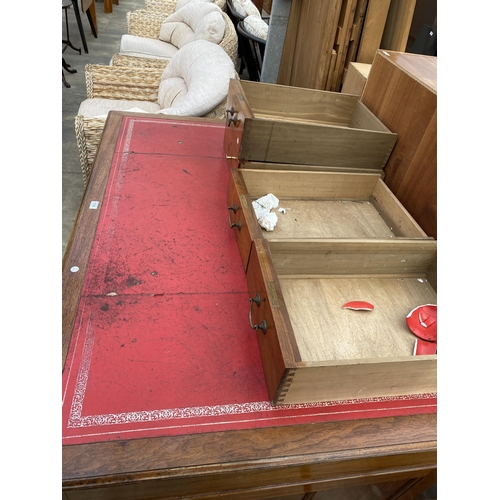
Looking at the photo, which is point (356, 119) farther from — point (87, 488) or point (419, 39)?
point (419, 39)

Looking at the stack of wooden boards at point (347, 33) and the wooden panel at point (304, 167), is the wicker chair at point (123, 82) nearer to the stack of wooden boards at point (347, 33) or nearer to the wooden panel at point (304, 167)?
the stack of wooden boards at point (347, 33)

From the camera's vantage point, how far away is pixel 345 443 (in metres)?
0.80

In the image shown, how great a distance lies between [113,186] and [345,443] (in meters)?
1.02

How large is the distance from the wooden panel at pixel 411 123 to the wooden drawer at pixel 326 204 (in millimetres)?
60

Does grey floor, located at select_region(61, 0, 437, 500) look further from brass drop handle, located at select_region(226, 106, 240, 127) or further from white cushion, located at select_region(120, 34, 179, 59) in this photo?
brass drop handle, located at select_region(226, 106, 240, 127)

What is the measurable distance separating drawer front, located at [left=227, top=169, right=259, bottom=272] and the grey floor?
1.23m

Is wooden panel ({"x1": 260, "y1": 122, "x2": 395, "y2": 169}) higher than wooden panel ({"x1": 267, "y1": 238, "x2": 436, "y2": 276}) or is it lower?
higher

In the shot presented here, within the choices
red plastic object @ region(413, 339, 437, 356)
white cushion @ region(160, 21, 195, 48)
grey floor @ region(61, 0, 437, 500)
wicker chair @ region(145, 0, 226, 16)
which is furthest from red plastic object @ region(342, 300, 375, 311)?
wicker chair @ region(145, 0, 226, 16)

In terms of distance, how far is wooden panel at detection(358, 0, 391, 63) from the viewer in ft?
5.75

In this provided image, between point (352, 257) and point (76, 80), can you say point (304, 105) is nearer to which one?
point (352, 257)

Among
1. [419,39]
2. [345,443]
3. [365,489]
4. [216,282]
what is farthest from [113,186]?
[419,39]

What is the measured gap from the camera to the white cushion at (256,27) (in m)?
3.97

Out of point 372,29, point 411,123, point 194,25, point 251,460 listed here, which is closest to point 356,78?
point 372,29

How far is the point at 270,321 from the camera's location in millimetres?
815
